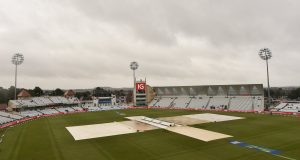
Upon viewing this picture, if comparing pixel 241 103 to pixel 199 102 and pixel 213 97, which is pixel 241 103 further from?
pixel 199 102

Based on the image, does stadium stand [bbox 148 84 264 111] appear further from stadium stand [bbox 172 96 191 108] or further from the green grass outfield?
the green grass outfield

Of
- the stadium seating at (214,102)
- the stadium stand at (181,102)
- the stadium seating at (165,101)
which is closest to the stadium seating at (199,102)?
the stadium seating at (214,102)

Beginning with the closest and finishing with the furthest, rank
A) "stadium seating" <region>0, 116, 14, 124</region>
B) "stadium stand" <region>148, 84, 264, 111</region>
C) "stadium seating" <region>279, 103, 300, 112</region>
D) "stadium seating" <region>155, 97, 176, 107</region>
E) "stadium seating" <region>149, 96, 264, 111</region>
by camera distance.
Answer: "stadium seating" <region>0, 116, 14, 124</region> → "stadium seating" <region>279, 103, 300, 112</region> → "stadium seating" <region>149, 96, 264, 111</region> → "stadium stand" <region>148, 84, 264, 111</region> → "stadium seating" <region>155, 97, 176, 107</region>

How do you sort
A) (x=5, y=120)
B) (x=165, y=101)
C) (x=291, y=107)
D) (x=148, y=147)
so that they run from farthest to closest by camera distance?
1. (x=165, y=101)
2. (x=291, y=107)
3. (x=5, y=120)
4. (x=148, y=147)

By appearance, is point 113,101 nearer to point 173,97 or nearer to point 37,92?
point 173,97

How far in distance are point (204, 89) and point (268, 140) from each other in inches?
2893

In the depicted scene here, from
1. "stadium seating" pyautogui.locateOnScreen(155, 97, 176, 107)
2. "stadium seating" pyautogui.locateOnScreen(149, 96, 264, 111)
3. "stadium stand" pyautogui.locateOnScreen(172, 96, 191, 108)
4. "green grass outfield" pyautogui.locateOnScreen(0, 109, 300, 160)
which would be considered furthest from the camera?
"stadium seating" pyautogui.locateOnScreen(155, 97, 176, 107)

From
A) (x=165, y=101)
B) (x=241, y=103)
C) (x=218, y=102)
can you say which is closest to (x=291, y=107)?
(x=241, y=103)

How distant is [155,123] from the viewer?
4947 cm

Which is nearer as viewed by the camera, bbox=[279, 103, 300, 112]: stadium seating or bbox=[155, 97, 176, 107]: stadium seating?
bbox=[279, 103, 300, 112]: stadium seating

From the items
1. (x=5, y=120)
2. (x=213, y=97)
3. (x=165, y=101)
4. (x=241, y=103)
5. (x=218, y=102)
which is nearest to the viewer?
(x=5, y=120)

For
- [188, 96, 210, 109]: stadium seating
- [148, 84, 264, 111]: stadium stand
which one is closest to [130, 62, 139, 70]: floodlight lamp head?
[148, 84, 264, 111]: stadium stand

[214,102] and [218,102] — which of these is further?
[214,102]

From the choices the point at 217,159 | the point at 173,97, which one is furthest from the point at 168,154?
the point at 173,97
